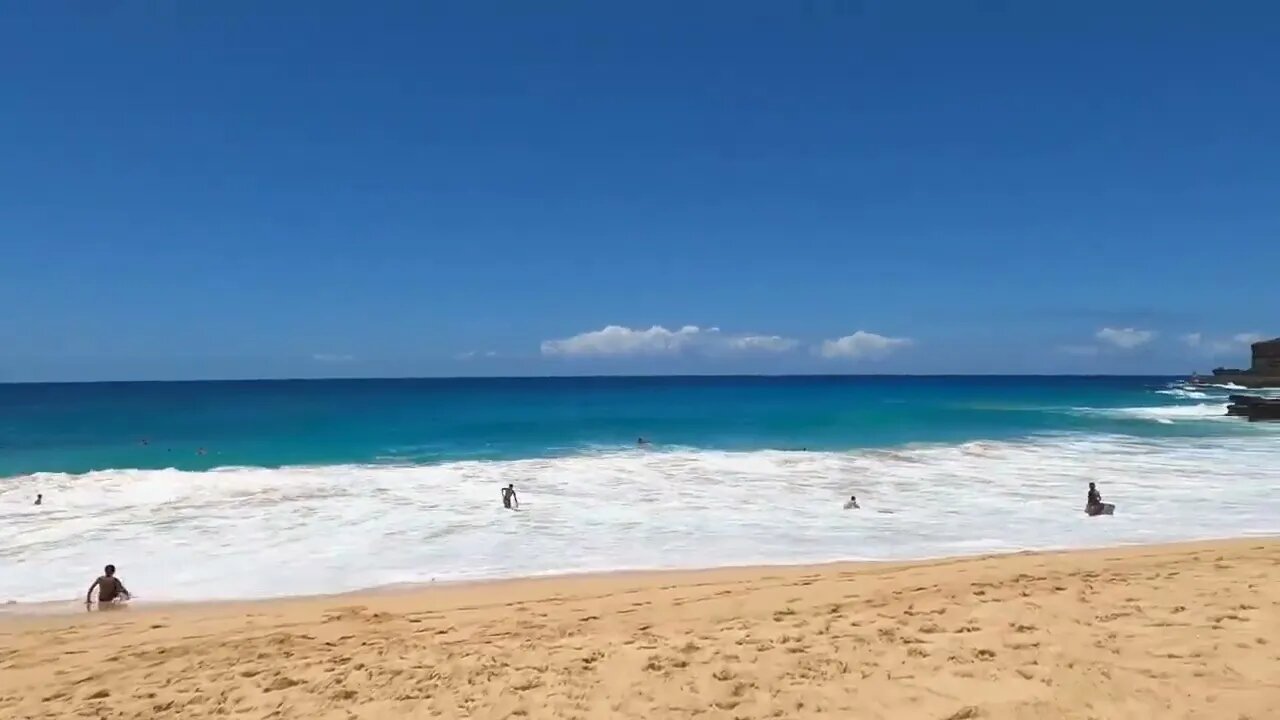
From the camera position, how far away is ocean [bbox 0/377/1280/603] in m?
13.3

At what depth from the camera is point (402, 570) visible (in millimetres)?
12758

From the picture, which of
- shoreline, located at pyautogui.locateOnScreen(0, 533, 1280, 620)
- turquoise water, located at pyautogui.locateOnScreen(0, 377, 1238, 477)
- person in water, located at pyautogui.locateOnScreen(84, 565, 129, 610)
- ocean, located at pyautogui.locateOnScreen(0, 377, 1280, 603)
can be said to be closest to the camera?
shoreline, located at pyautogui.locateOnScreen(0, 533, 1280, 620)

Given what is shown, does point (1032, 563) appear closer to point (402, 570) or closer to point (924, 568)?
point (924, 568)

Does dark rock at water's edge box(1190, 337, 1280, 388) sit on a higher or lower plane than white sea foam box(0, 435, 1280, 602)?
higher

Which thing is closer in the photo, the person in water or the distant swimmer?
the person in water

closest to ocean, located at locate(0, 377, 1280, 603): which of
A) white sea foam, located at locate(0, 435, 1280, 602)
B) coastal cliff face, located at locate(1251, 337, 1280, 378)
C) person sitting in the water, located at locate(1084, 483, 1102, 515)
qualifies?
white sea foam, located at locate(0, 435, 1280, 602)

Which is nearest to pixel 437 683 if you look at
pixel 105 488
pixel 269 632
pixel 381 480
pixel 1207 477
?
pixel 269 632

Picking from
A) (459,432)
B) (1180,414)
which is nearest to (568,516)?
(459,432)

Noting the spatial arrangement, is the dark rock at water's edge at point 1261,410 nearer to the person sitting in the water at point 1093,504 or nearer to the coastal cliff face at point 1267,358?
the person sitting in the water at point 1093,504

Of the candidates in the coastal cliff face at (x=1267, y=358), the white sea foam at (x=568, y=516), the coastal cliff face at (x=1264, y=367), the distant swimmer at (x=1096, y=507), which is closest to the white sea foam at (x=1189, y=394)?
the coastal cliff face at (x=1264, y=367)

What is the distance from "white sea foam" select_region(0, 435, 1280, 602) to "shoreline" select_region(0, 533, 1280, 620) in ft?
1.30

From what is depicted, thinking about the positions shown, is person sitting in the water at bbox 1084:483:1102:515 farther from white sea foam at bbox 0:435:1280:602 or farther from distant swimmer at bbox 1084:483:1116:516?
white sea foam at bbox 0:435:1280:602

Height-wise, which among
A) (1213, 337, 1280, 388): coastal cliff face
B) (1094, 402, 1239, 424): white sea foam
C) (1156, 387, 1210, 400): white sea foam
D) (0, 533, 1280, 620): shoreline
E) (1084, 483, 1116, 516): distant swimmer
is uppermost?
(1213, 337, 1280, 388): coastal cliff face

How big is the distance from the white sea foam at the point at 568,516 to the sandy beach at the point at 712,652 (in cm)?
258
